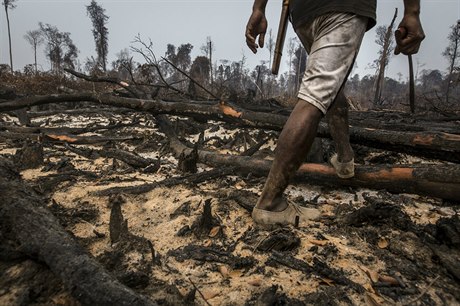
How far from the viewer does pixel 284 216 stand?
1609 mm

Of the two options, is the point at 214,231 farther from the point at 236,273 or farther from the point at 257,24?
the point at 257,24

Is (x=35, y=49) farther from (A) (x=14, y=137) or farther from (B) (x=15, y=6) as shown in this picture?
(A) (x=14, y=137)

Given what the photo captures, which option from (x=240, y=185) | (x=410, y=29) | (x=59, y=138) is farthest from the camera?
(x=59, y=138)

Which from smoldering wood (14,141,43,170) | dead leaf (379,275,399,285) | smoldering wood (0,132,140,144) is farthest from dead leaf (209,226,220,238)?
smoldering wood (0,132,140,144)

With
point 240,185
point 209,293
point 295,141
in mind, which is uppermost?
point 295,141

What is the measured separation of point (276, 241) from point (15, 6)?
45944mm

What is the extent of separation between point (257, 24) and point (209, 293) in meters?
1.76

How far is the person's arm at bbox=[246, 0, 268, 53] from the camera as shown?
6.59 ft

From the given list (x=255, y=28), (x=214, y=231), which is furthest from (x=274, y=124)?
(x=214, y=231)

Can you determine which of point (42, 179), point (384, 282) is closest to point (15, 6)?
point (42, 179)

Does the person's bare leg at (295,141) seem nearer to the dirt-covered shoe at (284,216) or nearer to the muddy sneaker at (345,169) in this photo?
the dirt-covered shoe at (284,216)

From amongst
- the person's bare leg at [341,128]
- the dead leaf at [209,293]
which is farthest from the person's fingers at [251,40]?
the dead leaf at [209,293]

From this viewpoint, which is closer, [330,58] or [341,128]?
[330,58]

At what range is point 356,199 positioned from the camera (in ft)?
6.93
